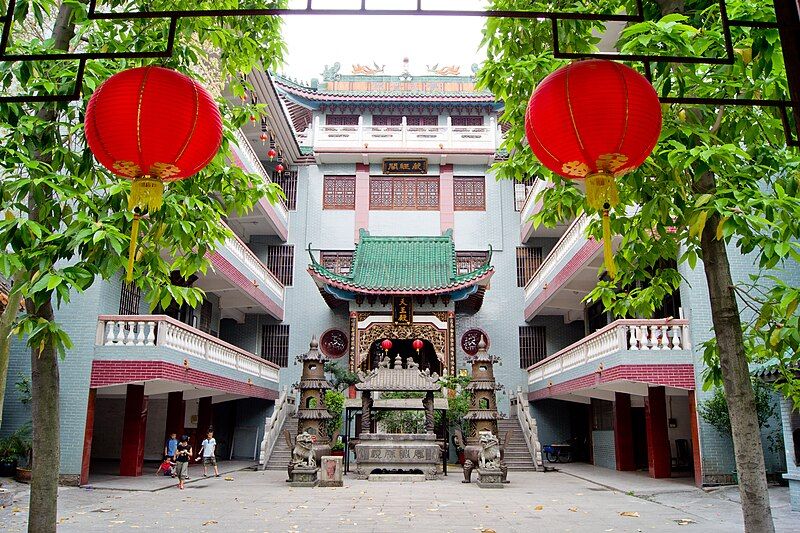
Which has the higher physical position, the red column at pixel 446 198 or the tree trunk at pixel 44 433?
the red column at pixel 446 198

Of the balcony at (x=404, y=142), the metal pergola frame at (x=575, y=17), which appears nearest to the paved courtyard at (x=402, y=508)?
the metal pergola frame at (x=575, y=17)

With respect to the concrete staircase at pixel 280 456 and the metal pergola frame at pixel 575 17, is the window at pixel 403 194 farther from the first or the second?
the metal pergola frame at pixel 575 17

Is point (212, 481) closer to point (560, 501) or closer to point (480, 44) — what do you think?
point (560, 501)

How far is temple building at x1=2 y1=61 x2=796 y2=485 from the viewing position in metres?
15.8

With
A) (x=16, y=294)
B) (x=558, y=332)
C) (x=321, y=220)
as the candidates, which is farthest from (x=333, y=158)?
(x=16, y=294)

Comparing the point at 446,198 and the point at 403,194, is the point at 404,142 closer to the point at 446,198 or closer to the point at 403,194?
the point at 403,194

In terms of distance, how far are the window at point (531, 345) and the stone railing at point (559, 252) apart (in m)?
1.09

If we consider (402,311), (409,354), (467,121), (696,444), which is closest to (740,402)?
(696,444)

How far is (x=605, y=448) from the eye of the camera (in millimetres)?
17797

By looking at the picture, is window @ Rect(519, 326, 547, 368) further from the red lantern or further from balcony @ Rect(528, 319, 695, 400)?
the red lantern

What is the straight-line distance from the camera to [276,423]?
59.9ft

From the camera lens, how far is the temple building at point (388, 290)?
1580 cm

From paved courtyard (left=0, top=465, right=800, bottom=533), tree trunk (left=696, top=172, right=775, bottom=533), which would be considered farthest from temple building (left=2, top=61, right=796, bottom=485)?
tree trunk (left=696, top=172, right=775, bottom=533)

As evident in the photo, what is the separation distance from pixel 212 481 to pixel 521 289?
460 inches
